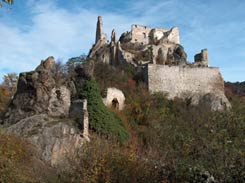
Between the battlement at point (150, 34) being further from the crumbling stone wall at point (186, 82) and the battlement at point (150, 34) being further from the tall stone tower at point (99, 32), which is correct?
the crumbling stone wall at point (186, 82)

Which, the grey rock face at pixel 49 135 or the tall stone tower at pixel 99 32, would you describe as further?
the tall stone tower at pixel 99 32

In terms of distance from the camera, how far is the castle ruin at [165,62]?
34.8 metres

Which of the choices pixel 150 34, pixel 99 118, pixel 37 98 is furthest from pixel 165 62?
pixel 37 98

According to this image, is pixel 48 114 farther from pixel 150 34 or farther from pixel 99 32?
pixel 99 32

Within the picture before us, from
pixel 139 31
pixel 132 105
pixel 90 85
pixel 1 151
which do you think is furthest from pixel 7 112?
pixel 139 31

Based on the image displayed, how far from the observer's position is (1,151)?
15938 mm

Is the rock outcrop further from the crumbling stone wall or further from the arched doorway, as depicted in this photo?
the crumbling stone wall

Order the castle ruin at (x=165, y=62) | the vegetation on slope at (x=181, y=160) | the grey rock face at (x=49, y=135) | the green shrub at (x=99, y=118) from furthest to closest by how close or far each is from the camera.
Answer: the castle ruin at (x=165, y=62) → the green shrub at (x=99, y=118) → the grey rock face at (x=49, y=135) → the vegetation on slope at (x=181, y=160)

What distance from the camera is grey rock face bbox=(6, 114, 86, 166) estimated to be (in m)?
19.5

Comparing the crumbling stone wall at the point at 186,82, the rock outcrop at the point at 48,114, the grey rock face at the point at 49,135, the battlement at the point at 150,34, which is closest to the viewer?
the grey rock face at the point at 49,135

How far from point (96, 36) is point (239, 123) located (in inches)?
1509

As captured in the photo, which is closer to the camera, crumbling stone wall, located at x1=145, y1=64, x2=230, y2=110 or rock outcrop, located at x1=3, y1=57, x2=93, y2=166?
rock outcrop, located at x1=3, y1=57, x2=93, y2=166

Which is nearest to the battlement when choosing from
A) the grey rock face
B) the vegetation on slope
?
the grey rock face

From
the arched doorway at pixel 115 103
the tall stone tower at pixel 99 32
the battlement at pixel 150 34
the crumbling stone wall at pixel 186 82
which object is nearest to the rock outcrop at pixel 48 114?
the arched doorway at pixel 115 103
